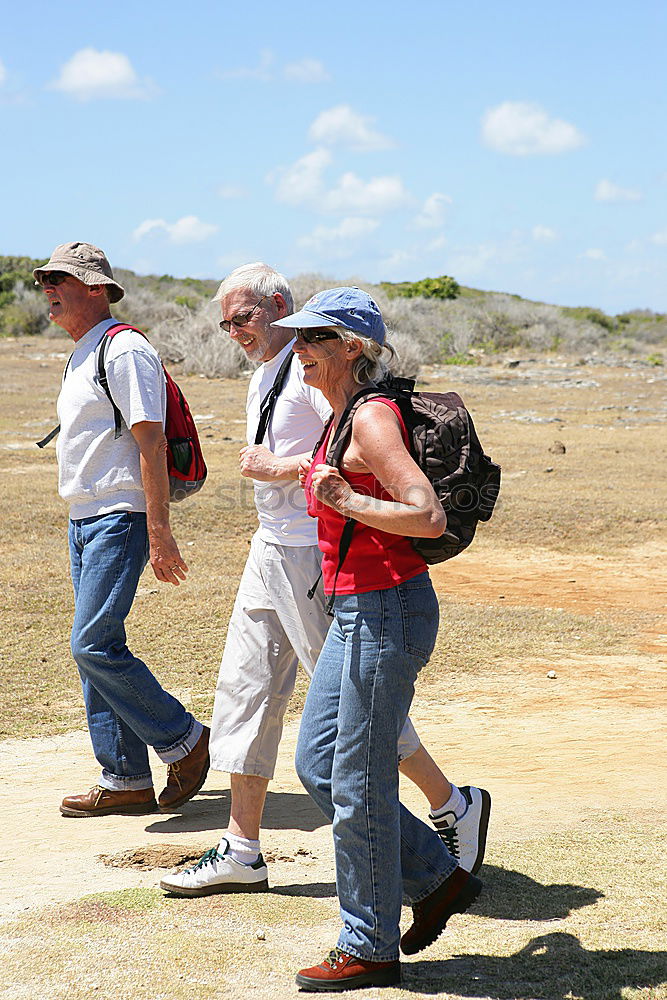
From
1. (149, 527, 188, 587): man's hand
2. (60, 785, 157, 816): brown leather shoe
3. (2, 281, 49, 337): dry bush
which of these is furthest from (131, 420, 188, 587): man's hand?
(2, 281, 49, 337): dry bush

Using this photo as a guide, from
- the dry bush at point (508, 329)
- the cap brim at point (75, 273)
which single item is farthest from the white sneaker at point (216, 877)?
the dry bush at point (508, 329)

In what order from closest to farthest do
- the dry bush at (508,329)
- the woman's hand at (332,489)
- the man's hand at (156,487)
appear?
the woman's hand at (332,489)
the man's hand at (156,487)
the dry bush at (508,329)

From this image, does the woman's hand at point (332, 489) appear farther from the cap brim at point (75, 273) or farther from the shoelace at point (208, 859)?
the cap brim at point (75, 273)

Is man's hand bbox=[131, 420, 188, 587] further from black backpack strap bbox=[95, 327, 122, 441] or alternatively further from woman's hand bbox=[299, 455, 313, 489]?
woman's hand bbox=[299, 455, 313, 489]

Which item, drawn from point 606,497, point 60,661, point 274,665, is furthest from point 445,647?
point 606,497

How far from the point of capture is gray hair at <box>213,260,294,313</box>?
161 inches

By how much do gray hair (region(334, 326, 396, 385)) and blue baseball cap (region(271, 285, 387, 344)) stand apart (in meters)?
0.01

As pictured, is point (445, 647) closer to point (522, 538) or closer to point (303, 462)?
point (522, 538)

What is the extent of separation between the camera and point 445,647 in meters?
7.46

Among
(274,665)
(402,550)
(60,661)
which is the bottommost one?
(60,661)

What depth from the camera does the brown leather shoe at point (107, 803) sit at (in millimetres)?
4645

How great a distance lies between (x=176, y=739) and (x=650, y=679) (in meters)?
3.38

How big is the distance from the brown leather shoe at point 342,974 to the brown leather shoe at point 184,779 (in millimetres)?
1579

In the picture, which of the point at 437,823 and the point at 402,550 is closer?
the point at 402,550
